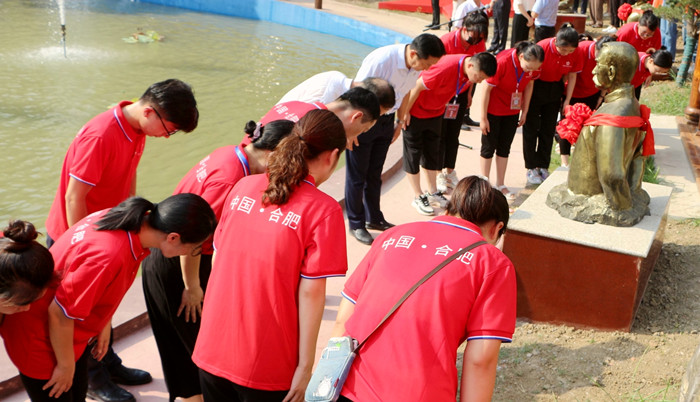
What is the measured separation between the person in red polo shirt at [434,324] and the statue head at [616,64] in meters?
2.22

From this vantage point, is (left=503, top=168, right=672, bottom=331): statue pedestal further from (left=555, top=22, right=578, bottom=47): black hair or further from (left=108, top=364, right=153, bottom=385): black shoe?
(left=555, top=22, right=578, bottom=47): black hair

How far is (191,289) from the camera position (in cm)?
296

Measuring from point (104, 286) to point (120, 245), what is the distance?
159 mm

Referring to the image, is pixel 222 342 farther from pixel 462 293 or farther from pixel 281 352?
pixel 462 293

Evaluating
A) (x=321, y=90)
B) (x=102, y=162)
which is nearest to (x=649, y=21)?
(x=321, y=90)

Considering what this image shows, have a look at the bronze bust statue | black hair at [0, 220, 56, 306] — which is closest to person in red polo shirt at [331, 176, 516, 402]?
black hair at [0, 220, 56, 306]

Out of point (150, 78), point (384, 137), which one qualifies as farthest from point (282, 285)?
point (150, 78)

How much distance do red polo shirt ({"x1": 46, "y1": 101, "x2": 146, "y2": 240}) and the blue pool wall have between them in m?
11.5

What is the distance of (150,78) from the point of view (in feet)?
32.9

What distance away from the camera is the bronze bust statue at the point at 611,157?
387 cm

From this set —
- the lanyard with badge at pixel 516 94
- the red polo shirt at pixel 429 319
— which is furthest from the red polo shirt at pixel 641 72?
the red polo shirt at pixel 429 319

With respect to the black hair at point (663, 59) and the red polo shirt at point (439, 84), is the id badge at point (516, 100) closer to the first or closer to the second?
the red polo shirt at point (439, 84)

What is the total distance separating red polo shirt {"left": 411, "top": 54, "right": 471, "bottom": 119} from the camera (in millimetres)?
5699

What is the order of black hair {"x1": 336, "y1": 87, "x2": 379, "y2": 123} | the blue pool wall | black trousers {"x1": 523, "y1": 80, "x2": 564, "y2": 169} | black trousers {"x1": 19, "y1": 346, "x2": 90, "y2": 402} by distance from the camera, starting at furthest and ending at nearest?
the blue pool wall → black trousers {"x1": 523, "y1": 80, "x2": 564, "y2": 169} → black hair {"x1": 336, "y1": 87, "x2": 379, "y2": 123} → black trousers {"x1": 19, "y1": 346, "x2": 90, "y2": 402}
